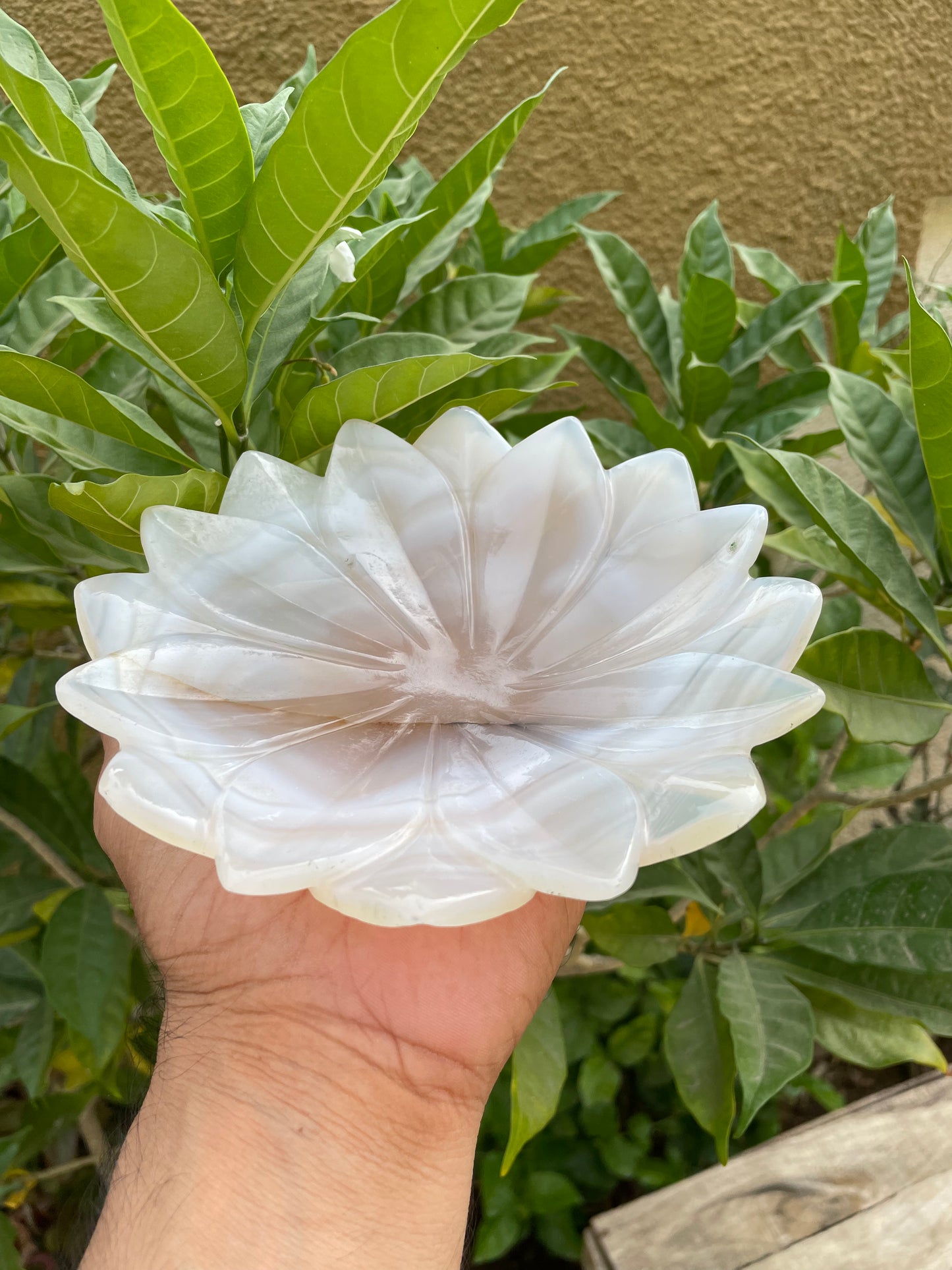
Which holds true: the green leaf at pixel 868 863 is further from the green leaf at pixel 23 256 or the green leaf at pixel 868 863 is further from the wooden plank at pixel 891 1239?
the green leaf at pixel 23 256

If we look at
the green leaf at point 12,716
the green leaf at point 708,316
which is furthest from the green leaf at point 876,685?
the green leaf at point 12,716

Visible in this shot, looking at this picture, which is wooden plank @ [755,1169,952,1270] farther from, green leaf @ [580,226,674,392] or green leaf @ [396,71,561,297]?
green leaf @ [396,71,561,297]

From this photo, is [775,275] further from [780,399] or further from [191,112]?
[191,112]

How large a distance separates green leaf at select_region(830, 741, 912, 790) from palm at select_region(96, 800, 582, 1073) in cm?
45

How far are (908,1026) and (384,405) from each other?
659 mm

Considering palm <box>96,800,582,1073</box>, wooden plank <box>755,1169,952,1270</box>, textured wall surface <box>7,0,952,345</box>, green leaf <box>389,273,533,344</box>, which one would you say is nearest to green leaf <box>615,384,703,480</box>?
green leaf <box>389,273,533,344</box>

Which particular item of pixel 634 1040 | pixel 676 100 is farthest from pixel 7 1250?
pixel 676 100

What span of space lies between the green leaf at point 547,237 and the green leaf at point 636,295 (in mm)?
38

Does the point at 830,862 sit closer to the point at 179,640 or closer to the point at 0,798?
the point at 179,640

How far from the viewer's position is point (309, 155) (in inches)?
16.9

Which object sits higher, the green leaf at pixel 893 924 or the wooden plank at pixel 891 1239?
the green leaf at pixel 893 924

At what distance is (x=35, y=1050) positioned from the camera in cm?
90

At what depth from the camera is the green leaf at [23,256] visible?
0.62m

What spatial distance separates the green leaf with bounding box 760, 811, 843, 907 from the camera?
2.77 ft
